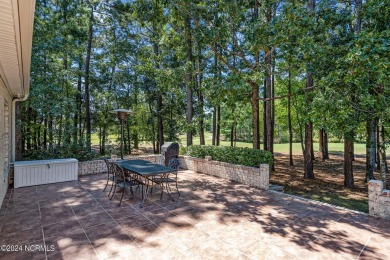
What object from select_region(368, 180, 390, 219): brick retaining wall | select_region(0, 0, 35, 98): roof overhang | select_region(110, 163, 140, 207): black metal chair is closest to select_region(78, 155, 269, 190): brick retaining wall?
select_region(368, 180, 390, 219): brick retaining wall

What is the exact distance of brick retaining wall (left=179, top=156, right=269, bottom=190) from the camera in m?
6.16

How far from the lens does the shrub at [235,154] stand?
6.71 meters

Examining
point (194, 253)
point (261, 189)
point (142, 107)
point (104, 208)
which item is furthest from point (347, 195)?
point (142, 107)

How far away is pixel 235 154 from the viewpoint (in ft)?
23.9

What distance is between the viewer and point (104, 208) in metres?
4.50

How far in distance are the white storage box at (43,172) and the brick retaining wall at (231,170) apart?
4.28 meters

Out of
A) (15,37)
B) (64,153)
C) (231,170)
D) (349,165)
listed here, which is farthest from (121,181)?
(349,165)

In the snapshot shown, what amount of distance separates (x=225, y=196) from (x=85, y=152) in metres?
5.84

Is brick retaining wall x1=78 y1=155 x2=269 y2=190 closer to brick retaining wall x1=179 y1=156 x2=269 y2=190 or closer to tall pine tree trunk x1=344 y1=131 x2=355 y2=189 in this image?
A: brick retaining wall x1=179 y1=156 x2=269 y2=190

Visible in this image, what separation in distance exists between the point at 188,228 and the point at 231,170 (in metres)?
3.79

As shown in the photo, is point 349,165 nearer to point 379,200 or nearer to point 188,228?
point 379,200

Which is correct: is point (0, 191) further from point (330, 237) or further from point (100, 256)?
point (330, 237)

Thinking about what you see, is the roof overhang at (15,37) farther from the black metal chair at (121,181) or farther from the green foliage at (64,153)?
the green foliage at (64,153)

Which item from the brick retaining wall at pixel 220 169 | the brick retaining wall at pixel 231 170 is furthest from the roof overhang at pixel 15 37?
the brick retaining wall at pixel 231 170
